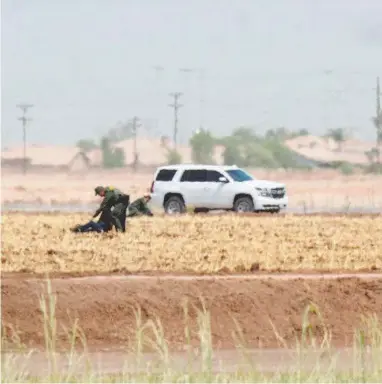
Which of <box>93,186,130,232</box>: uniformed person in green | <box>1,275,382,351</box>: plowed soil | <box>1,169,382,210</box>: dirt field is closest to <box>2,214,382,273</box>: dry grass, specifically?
<box>93,186,130,232</box>: uniformed person in green

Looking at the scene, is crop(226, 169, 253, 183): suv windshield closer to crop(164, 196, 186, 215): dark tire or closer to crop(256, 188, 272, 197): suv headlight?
crop(256, 188, 272, 197): suv headlight

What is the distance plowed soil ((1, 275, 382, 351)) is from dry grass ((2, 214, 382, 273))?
2.28 m

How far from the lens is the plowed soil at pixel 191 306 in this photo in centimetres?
2020

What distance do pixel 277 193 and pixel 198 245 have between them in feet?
56.9

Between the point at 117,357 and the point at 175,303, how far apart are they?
2.27 meters

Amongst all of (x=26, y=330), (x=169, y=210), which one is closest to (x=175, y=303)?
(x=26, y=330)

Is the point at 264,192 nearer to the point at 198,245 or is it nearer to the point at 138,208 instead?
the point at 138,208

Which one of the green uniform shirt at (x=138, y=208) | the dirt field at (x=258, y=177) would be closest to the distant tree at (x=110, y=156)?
the dirt field at (x=258, y=177)

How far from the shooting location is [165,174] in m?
47.1

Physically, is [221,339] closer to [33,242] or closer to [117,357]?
[117,357]

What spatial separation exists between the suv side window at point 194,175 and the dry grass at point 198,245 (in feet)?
17.6

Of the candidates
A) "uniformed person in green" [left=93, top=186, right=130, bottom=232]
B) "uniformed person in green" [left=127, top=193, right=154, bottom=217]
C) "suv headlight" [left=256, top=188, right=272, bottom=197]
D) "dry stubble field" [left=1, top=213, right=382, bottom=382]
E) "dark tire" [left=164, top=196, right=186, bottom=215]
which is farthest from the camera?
"dark tire" [left=164, top=196, right=186, bottom=215]

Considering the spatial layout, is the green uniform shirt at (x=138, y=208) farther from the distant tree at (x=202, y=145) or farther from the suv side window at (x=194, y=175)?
the distant tree at (x=202, y=145)

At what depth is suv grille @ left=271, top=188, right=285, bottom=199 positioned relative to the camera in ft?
154
